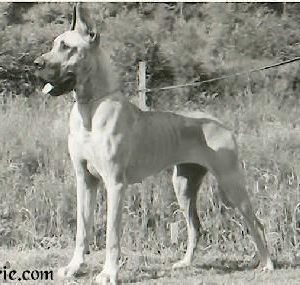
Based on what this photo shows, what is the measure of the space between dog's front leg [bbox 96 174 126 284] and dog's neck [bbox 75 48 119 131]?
0.25 m

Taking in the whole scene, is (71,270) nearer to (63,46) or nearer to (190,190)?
(190,190)

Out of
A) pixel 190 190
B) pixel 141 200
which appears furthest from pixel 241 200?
pixel 141 200

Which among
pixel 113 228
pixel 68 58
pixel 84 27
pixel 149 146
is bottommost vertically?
pixel 113 228

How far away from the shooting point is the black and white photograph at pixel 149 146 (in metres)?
2.62

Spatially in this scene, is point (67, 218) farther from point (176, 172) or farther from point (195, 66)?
point (195, 66)

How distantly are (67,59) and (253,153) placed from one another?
198cm

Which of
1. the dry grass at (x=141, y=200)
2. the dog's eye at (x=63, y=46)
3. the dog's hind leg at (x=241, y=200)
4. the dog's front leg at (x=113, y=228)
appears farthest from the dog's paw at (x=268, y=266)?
the dog's eye at (x=63, y=46)

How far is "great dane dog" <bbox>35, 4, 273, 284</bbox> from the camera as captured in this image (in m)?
2.57

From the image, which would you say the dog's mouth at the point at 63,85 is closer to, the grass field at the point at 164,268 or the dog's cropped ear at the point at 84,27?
the dog's cropped ear at the point at 84,27

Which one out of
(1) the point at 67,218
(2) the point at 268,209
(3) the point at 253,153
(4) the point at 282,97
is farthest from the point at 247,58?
(1) the point at 67,218

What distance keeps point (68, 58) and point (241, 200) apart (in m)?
1.00

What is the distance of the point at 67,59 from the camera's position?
8.38ft

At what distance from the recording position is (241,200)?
294 cm

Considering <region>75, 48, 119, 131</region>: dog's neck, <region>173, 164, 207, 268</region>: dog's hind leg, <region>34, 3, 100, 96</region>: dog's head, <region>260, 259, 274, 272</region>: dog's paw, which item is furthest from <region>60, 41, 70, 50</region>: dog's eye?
<region>260, 259, 274, 272</region>: dog's paw
